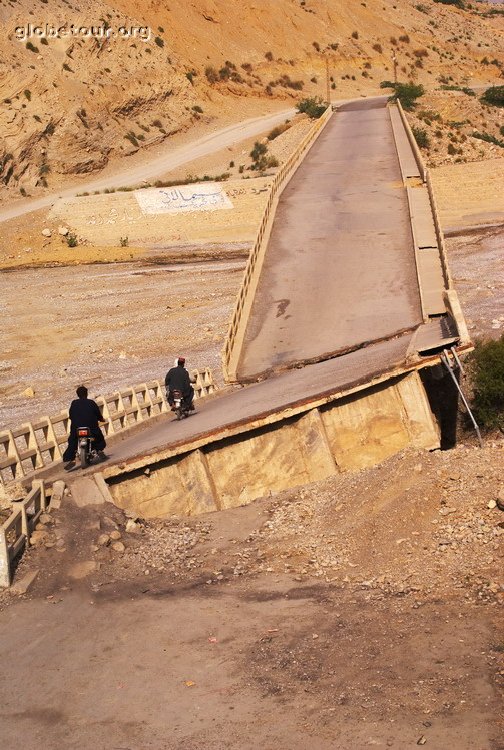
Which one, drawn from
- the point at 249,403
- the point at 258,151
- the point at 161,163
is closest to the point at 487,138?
the point at 258,151

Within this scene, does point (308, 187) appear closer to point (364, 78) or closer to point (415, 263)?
point (415, 263)

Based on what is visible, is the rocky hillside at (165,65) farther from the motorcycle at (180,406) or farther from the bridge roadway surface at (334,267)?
the motorcycle at (180,406)

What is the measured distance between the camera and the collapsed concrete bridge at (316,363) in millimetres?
19656

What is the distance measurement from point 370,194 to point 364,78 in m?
55.2

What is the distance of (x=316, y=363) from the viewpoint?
26.1 m

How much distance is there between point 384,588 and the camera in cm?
1419

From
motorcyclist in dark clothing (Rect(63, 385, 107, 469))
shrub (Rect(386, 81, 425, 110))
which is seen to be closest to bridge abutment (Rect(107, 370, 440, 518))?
motorcyclist in dark clothing (Rect(63, 385, 107, 469))

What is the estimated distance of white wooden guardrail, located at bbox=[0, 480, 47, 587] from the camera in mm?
14969

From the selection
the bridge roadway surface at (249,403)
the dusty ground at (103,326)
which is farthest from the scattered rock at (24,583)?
the dusty ground at (103,326)

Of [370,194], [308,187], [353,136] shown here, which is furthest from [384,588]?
[353,136]

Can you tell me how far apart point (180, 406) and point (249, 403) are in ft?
6.20

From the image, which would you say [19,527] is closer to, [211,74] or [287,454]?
[287,454]

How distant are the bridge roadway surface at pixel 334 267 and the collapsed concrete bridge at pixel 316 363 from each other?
7cm

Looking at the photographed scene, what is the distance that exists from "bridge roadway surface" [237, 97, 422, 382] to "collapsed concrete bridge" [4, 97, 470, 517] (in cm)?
7
